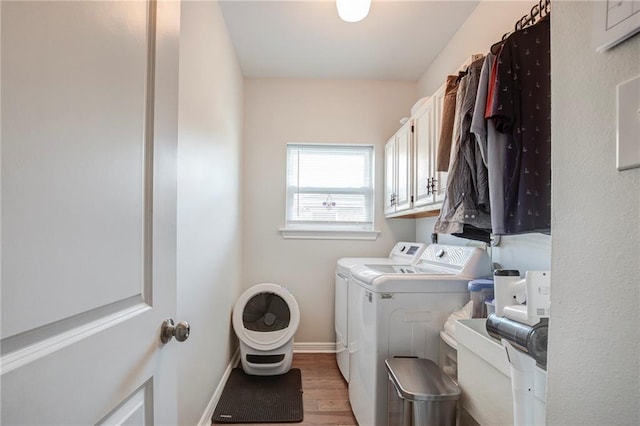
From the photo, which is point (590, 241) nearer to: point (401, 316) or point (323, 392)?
point (401, 316)

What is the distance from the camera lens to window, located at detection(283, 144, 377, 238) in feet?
10.2

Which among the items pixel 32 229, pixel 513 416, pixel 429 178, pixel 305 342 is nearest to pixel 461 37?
pixel 429 178

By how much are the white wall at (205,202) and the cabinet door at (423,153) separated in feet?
4.51

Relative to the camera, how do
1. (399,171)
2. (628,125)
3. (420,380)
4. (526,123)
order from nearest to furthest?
(628,125), (526,123), (420,380), (399,171)

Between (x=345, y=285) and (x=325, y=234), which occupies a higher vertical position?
(x=325, y=234)

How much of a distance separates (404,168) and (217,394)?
6.91ft

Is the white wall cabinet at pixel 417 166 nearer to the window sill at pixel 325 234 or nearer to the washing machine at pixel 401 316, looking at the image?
the window sill at pixel 325 234

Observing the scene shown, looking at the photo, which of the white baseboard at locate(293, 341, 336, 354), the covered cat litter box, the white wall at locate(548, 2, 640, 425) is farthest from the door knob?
the white baseboard at locate(293, 341, 336, 354)

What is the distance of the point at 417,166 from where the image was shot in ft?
7.25

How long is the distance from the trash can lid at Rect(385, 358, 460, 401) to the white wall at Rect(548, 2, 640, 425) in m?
0.80

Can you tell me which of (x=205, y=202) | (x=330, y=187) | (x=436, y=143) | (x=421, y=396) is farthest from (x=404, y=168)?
(x=421, y=396)

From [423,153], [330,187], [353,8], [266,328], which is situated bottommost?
[266,328]

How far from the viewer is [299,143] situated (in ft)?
10.1

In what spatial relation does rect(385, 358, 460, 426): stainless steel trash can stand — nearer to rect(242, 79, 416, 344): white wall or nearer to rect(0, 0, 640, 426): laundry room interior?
rect(0, 0, 640, 426): laundry room interior
